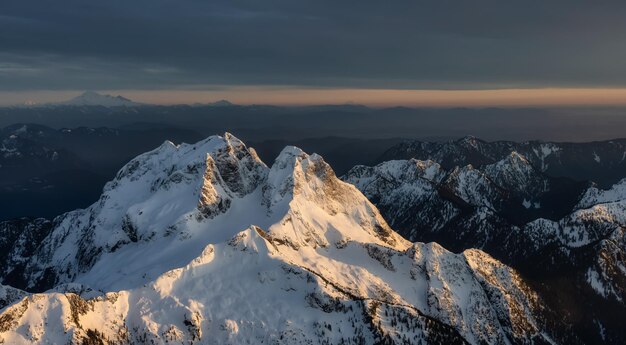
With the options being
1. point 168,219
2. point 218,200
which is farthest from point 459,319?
point 168,219

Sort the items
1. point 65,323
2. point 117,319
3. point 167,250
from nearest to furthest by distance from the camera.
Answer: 1. point 65,323
2. point 117,319
3. point 167,250

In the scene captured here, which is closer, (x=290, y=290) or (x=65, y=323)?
(x=65, y=323)

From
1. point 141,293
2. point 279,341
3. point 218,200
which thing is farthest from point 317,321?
point 218,200

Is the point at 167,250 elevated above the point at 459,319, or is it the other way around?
the point at 167,250

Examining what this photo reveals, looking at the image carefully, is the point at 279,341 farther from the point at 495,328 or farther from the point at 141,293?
A: the point at 495,328

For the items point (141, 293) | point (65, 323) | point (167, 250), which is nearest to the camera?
point (65, 323)

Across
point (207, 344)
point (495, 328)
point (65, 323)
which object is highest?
point (65, 323)
